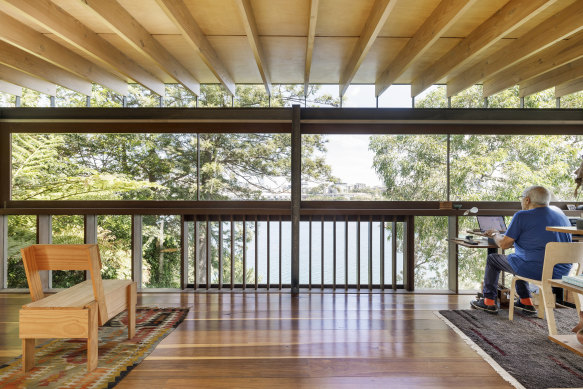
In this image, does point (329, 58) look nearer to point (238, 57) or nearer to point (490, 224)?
point (238, 57)

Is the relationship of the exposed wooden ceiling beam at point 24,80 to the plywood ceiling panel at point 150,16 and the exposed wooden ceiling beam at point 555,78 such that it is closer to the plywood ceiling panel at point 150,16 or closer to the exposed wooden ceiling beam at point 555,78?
the plywood ceiling panel at point 150,16

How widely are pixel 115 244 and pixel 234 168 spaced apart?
1922 mm

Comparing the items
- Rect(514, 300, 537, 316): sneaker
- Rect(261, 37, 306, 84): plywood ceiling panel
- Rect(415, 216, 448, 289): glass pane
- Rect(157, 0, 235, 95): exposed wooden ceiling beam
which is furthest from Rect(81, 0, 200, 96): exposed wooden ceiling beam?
Rect(514, 300, 537, 316): sneaker

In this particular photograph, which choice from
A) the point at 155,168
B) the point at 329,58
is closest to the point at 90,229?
the point at 155,168

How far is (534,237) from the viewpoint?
3.17 metres

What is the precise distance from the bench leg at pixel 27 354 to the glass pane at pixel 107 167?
2463mm

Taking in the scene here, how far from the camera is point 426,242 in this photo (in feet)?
15.2

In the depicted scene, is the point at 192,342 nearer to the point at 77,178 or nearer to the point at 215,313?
the point at 215,313

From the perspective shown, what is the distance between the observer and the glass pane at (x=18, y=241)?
4555mm

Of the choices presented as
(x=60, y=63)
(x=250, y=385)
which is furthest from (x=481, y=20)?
(x=60, y=63)

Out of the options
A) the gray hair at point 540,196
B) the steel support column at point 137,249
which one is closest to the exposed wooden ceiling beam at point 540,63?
the gray hair at point 540,196

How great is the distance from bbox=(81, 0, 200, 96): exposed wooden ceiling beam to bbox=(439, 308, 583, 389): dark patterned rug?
3674mm

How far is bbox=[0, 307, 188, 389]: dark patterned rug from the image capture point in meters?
2.19

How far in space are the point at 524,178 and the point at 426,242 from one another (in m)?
1.55
